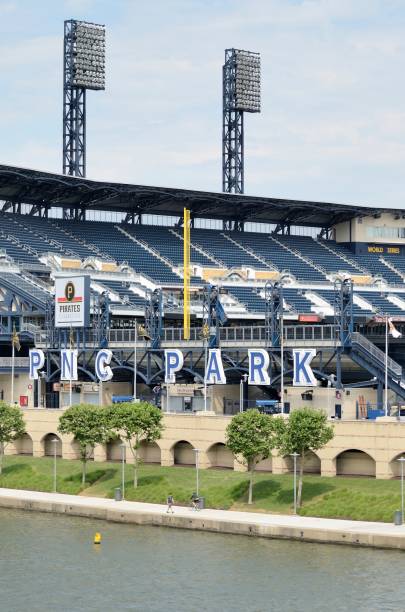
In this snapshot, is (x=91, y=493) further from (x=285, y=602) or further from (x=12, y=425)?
(x=285, y=602)

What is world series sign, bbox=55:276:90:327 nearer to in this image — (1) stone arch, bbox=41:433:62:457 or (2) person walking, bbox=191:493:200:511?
A: (1) stone arch, bbox=41:433:62:457

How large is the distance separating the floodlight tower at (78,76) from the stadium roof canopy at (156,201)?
16.3 ft

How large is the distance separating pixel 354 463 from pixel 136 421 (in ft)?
52.8

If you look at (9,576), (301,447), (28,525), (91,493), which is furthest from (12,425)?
(9,576)

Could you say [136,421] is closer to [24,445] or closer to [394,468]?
[394,468]

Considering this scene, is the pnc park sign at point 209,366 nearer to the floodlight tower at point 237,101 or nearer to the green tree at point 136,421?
the green tree at point 136,421

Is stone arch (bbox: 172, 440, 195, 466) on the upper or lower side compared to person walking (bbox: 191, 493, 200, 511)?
upper

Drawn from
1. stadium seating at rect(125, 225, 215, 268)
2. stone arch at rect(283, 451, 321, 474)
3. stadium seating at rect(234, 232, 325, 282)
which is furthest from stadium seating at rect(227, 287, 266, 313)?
stone arch at rect(283, 451, 321, 474)

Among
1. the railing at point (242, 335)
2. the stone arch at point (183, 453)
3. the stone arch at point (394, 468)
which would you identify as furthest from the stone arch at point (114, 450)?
the stone arch at point (394, 468)

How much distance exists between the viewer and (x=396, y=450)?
3529 inches

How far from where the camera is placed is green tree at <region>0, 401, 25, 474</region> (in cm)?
10794

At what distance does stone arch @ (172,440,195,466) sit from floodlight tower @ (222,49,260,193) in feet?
280

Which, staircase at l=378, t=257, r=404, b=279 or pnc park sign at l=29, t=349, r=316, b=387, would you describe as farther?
staircase at l=378, t=257, r=404, b=279

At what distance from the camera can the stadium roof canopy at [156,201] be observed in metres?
163
